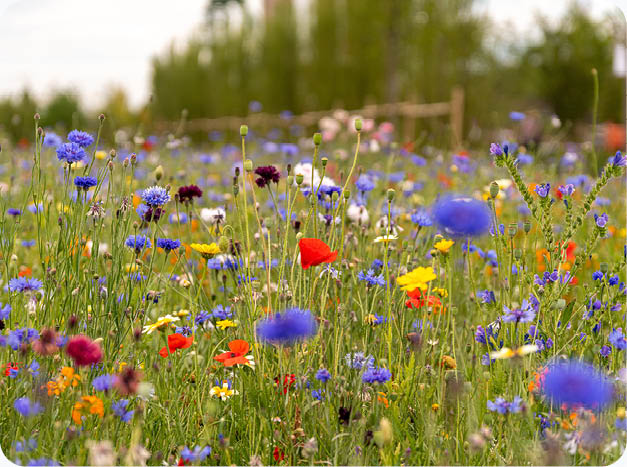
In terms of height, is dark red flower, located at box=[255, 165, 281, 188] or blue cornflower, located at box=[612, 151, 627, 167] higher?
blue cornflower, located at box=[612, 151, 627, 167]

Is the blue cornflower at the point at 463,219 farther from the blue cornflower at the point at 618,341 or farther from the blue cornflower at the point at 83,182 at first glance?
the blue cornflower at the point at 83,182

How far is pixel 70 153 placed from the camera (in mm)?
1705

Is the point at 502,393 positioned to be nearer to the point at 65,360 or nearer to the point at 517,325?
the point at 517,325

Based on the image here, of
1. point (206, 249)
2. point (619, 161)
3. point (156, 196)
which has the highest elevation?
point (619, 161)

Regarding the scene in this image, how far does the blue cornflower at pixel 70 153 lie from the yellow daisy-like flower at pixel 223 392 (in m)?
0.74

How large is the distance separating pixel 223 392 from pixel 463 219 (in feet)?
2.49

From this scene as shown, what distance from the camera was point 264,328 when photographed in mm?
1273

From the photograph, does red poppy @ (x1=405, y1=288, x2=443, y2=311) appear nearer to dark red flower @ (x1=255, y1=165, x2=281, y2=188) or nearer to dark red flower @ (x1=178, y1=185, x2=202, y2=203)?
dark red flower @ (x1=255, y1=165, x2=281, y2=188)

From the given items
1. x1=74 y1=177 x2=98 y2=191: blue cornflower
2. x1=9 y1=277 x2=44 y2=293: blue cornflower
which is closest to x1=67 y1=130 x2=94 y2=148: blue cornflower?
x1=74 y1=177 x2=98 y2=191: blue cornflower

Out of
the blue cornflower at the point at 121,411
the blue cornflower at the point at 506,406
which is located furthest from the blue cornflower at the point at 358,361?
the blue cornflower at the point at 121,411

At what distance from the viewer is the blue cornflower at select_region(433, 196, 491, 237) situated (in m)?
1.28

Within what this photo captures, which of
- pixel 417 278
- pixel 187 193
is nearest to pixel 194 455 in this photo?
pixel 417 278

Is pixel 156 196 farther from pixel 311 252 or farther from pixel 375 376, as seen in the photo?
pixel 375 376

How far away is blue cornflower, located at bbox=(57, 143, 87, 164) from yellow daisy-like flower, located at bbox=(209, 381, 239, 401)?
74 centimetres
